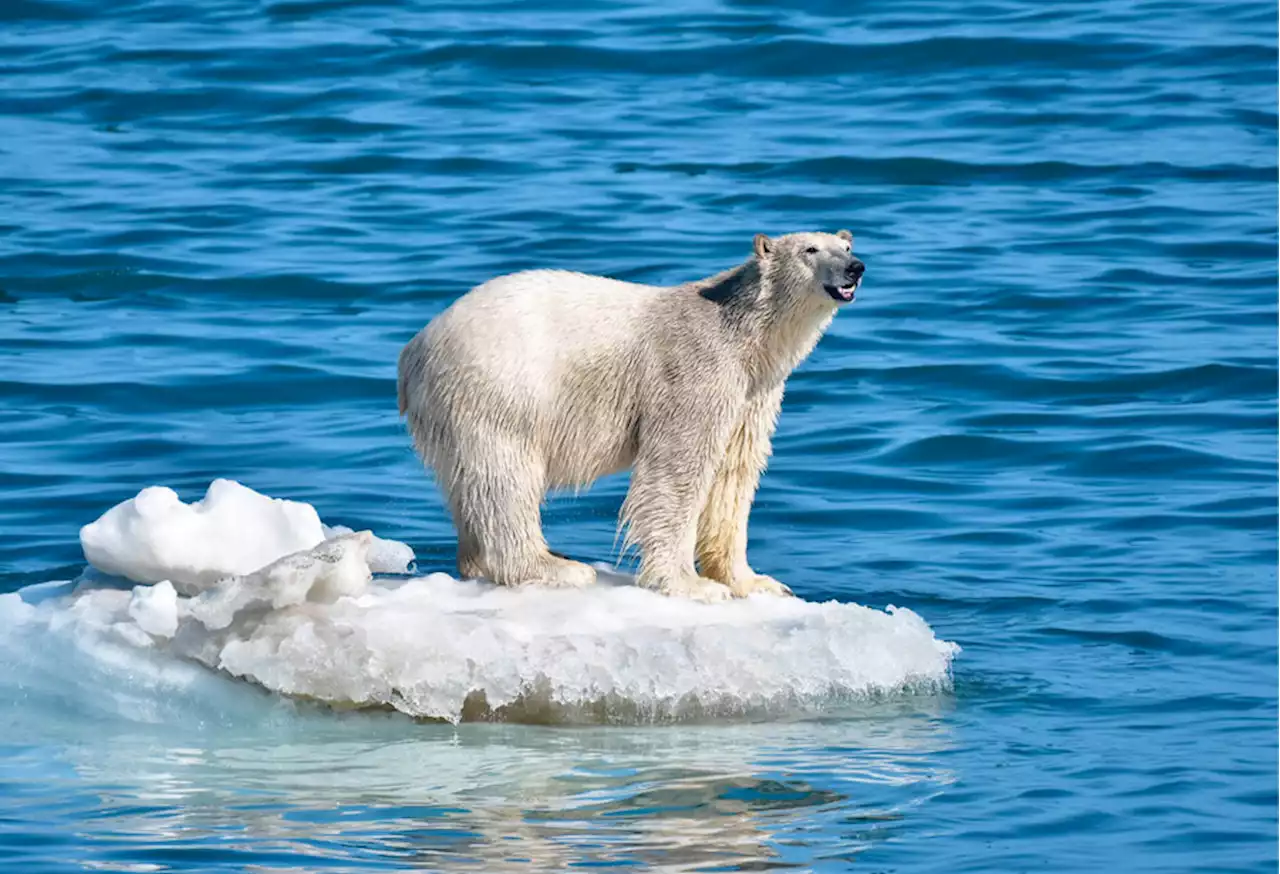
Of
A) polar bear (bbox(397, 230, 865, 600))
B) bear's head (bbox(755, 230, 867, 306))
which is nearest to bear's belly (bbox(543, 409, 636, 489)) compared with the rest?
polar bear (bbox(397, 230, 865, 600))

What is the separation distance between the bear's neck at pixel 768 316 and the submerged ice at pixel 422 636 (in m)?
1.15

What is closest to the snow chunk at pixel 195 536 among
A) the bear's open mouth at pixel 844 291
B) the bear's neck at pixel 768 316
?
the bear's neck at pixel 768 316

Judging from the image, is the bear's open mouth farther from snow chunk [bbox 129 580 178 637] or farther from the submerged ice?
snow chunk [bbox 129 580 178 637]

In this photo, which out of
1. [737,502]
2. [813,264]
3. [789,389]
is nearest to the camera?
[813,264]

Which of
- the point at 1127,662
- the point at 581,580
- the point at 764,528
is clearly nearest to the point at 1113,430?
the point at 764,528

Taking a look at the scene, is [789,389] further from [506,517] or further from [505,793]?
[505,793]

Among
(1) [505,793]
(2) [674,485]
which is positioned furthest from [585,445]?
(1) [505,793]

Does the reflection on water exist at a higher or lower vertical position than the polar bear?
lower

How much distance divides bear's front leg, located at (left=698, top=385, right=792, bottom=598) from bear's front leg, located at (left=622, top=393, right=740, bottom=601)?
0.21m

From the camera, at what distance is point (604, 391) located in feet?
31.0

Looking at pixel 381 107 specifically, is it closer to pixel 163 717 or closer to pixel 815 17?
pixel 815 17

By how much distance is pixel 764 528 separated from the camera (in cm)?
1212

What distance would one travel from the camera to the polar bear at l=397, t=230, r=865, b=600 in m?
9.30

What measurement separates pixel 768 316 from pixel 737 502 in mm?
880
